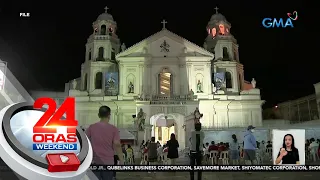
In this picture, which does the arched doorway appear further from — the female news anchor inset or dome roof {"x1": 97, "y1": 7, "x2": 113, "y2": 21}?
the female news anchor inset

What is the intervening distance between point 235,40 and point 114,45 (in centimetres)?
1446

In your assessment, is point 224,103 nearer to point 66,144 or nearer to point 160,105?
point 160,105

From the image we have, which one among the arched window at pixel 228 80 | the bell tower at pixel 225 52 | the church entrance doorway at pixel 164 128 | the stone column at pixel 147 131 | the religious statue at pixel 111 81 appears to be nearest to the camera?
the stone column at pixel 147 131

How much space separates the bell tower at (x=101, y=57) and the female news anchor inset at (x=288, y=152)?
26366 mm

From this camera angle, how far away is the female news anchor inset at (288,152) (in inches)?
280

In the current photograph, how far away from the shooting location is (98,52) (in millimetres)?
34750

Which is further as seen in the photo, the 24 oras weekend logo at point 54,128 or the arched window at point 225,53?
the arched window at point 225,53

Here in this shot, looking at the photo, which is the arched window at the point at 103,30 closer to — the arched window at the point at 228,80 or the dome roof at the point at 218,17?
the dome roof at the point at 218,17

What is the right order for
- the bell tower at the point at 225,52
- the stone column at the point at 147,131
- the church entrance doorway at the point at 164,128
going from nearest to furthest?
the stone column at the point at 147,131 < the church entrance doorway at the point at 164,128 < the bell tower at the point at 225,52

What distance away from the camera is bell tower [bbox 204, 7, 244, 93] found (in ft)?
112

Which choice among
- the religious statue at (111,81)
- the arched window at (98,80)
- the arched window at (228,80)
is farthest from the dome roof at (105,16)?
the arched window at (228,80)

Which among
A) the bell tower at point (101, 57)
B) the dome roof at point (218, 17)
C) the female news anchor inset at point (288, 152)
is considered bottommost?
the female news anchor inset at point (288, 152)

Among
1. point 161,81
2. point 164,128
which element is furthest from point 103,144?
point 161,81

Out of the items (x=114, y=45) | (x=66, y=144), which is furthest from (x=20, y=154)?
(x=114, y=45)
